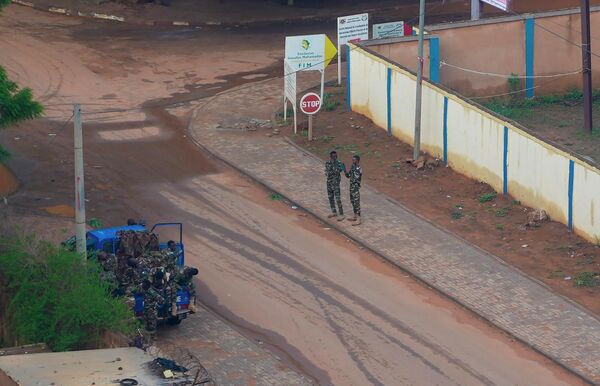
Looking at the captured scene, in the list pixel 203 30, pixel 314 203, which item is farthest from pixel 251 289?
pixel 203 30

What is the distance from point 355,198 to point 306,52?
929cm

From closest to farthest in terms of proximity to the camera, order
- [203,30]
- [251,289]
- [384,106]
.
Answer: [251,289], [384,106], [203,30]

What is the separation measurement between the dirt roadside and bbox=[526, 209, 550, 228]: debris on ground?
0.32 feet

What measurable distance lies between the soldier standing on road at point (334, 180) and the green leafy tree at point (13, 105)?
623cm

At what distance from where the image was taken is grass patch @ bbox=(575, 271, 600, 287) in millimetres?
23453

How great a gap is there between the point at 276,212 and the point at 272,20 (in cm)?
1938

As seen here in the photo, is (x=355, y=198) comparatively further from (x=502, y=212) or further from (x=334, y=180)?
(x=502, y=212)

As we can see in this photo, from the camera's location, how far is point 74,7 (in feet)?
153

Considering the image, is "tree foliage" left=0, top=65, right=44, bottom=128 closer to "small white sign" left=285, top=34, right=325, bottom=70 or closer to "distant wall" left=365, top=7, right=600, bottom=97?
"small white sign" left=285, top=34, right=325, bottom=70

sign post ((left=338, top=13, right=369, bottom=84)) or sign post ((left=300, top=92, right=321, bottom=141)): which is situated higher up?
sign post ((left=338, top=13, right=369, bottom=84))

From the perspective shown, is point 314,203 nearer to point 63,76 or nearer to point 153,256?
point 153,256

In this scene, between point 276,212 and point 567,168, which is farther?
point 276,212

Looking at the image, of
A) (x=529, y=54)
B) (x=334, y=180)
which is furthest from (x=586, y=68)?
(x=334, y=180)

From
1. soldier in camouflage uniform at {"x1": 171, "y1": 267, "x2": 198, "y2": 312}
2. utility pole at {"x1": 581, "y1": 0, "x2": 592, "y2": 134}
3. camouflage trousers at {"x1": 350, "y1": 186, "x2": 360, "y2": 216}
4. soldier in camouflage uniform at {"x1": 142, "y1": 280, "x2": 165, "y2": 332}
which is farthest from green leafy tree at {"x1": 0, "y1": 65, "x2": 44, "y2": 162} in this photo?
utility pole at {"x1": 581, "y1": 0, "x2": 592, "y2": 134}
